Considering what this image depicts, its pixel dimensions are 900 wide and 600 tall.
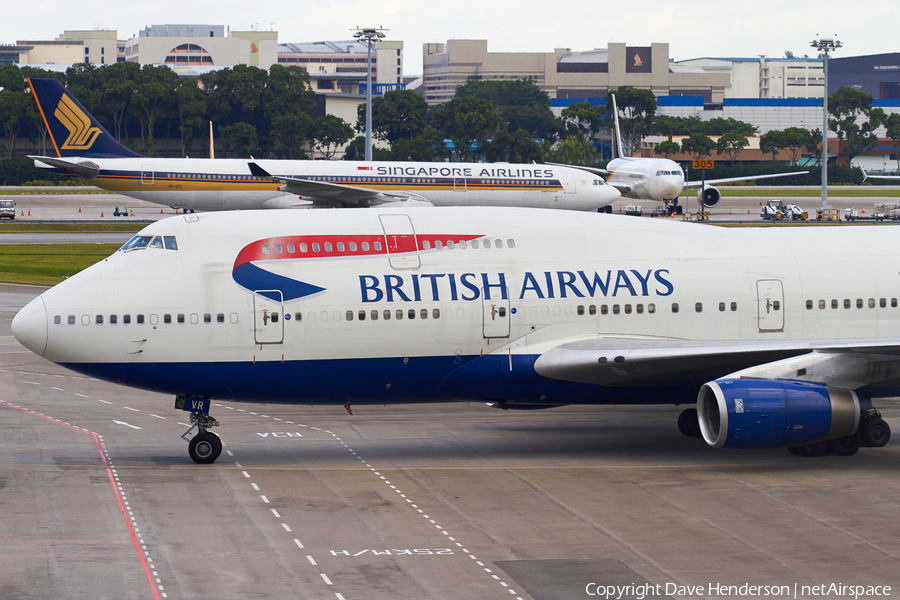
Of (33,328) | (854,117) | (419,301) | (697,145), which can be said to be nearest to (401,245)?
(419,301)

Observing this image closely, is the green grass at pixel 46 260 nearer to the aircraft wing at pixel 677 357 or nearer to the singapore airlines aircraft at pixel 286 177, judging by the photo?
the singapore airlines aircraft at pixel 286 177

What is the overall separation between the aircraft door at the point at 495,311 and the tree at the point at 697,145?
169186 mm

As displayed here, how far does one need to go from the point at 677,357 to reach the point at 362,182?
46.6m

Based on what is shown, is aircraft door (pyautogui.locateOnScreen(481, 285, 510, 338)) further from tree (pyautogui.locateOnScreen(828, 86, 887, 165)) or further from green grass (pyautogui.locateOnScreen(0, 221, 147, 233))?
tree (pyautogui.locateOnScreen(828, 86, 887, 165))

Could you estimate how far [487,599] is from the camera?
15398 mm

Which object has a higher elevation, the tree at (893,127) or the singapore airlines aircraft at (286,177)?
the tree at (893,127)

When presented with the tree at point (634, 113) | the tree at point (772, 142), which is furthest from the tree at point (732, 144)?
the tree at point (634, 113)

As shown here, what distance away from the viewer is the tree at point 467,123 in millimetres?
172875

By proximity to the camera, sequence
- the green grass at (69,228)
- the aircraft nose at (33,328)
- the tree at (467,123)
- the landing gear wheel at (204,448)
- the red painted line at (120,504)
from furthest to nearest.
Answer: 1. the tree at (467,123)
2. the green grass at (69,228)
3. the landing gear wheel at (204,448)
4. the aircraft nose at (33,328)
5. the red painted line at (120,504)

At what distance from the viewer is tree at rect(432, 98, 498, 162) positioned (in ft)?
567

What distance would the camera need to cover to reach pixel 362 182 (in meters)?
67.6

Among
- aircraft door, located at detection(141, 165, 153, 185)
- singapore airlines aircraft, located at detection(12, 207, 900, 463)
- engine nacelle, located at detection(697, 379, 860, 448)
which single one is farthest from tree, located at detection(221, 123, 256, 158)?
engine nacelle, located at detection(697, 379, 860, 448)

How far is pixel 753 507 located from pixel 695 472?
2.87 meters

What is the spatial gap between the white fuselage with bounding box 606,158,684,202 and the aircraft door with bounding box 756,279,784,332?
72.9 m
